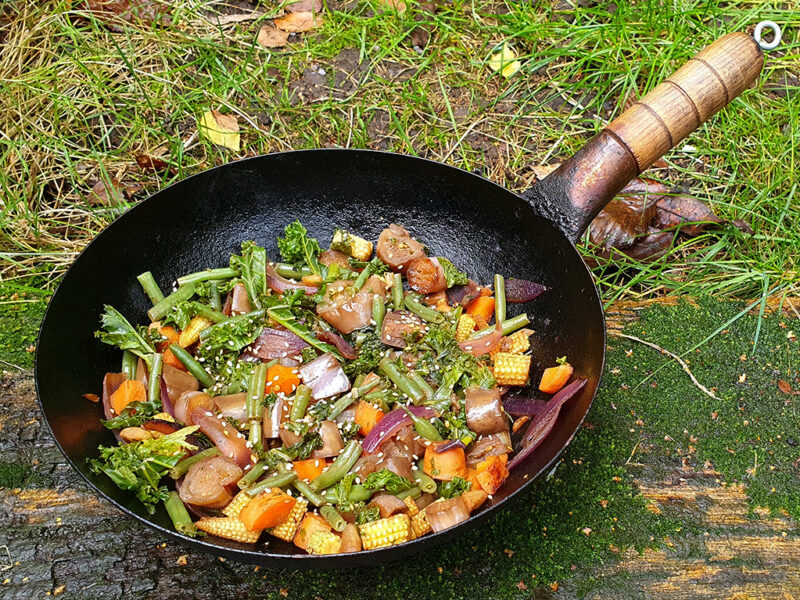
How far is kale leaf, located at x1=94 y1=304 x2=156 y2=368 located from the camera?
305 cm

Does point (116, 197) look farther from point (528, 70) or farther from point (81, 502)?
point (528, 70)

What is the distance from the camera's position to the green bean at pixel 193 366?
121 inches

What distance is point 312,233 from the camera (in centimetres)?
377

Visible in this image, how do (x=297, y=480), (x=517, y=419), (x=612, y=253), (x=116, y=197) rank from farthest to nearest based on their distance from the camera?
1. (x=116, y=197)
2. (x=612, y=253)
3. (x=517, y=419)
4. (x=297, y=480)

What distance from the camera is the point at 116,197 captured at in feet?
14.6

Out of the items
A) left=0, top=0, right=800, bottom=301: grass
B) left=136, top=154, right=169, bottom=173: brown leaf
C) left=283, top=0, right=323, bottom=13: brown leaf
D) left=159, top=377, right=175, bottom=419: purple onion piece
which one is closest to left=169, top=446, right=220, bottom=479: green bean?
left=159, top=377, right=175, bottom=419: purple onion piece

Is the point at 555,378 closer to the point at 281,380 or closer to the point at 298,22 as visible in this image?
the point at 281,380

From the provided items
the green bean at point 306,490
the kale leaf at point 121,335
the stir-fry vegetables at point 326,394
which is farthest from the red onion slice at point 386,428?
the kale leaf at point 121,335

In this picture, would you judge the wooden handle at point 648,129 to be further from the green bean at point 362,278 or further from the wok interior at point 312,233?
the green bean at point 362,278

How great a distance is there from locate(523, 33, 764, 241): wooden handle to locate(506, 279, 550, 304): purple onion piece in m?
0.32

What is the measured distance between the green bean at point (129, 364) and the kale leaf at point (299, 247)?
2.98 feet

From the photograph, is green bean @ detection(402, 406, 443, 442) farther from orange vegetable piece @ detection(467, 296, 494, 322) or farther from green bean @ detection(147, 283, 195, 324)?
green bean @ detection(147, 283, 195, 324)

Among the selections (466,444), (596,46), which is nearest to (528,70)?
(596,46)

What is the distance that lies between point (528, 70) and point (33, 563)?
13.8 feet
